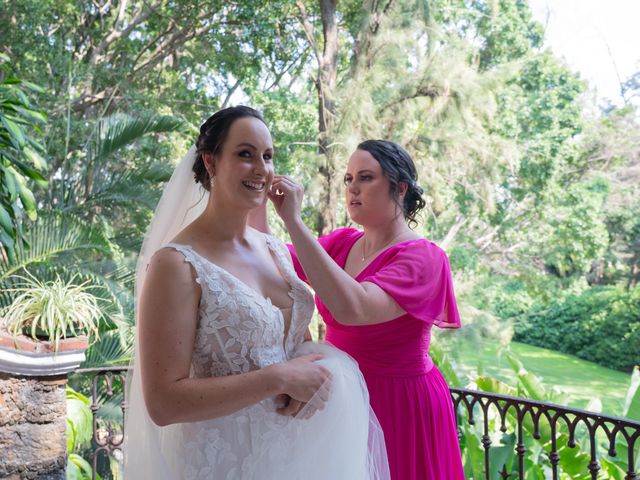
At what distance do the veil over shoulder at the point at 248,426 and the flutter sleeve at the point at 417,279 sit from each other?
0.28 metres

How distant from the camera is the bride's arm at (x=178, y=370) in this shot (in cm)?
128

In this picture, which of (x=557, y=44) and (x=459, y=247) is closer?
(x=459, y=247)

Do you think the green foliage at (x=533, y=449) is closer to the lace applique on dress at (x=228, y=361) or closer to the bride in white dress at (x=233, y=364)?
the bride in white dress at (x=233, y=364)

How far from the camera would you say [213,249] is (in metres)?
1.50

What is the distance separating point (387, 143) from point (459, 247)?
29.0ft

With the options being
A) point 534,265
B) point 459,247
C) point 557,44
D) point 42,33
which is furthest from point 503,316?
point 42,33

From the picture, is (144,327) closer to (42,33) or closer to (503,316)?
(42,33)

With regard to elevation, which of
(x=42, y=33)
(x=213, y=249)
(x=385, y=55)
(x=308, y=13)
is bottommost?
(x=213, y=249)

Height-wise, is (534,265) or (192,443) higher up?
(534,265)

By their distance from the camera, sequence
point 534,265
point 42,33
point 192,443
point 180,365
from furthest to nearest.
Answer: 1. point 534,265
2. point 42,33
3. point 192,443
4. point 180,365

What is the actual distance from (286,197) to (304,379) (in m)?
0.45

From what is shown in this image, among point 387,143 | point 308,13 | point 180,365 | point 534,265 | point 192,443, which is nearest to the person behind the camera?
point 180,365

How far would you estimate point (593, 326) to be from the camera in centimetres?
1530

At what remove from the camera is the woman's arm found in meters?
1.54
